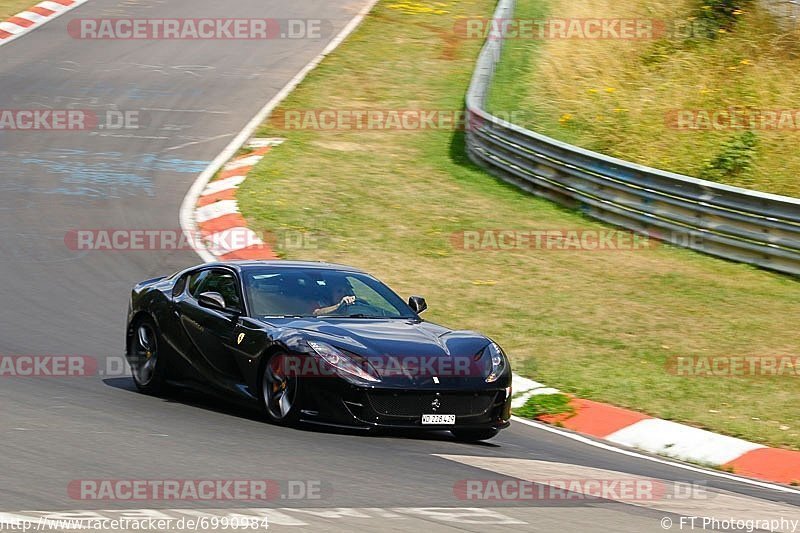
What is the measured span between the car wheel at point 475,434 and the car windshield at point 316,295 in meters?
1.16

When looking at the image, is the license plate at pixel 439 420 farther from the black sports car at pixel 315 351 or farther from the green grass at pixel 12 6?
the green grass at pixel 12 6

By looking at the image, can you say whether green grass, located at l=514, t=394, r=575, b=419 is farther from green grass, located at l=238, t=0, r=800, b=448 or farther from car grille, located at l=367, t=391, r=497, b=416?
car grille, located at l=367, t=391, r=497, b=416

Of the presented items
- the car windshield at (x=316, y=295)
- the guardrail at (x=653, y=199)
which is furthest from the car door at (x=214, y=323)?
the guardrail at (x=653, y=199)

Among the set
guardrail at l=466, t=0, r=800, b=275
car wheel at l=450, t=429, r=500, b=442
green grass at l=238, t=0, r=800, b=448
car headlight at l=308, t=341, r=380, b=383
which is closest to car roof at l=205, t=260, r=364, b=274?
car headlight at l=308, t=341, r=380, b=383

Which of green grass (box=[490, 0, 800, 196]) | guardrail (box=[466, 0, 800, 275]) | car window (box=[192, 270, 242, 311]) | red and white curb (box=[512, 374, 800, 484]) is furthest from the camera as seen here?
green grass (box=[490, 0, 800, 196])

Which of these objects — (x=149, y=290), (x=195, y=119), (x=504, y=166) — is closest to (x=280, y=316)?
(x=149, y=290)

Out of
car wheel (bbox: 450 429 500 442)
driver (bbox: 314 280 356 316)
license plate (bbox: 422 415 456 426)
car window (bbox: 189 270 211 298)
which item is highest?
driver (bbox: 314 280 356 316)

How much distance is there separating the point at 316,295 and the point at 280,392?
1.12 m

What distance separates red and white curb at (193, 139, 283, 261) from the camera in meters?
15.4

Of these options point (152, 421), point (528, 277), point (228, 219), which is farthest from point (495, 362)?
point (228, 219)

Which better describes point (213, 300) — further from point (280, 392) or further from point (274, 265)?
point (280, 392)

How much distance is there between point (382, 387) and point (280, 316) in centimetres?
126

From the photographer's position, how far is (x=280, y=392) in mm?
8719

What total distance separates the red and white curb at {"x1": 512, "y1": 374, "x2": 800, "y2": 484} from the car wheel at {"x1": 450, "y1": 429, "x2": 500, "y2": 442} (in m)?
1.30
